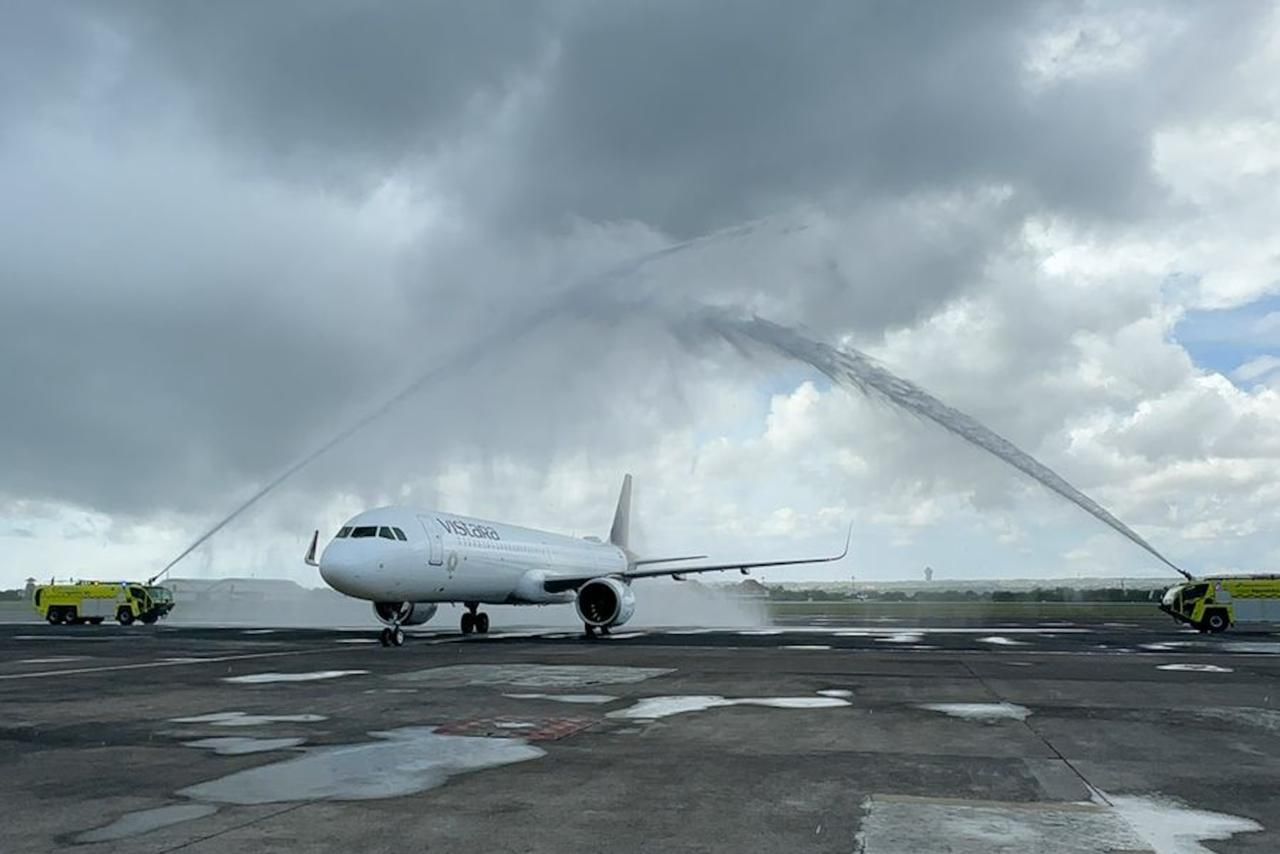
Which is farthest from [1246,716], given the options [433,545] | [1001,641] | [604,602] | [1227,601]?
[1227,601]

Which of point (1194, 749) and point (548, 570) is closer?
point (1194, 749)

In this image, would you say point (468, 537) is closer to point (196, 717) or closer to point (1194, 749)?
point (196, 717)

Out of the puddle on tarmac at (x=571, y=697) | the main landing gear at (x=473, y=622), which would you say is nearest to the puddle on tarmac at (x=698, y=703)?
the puddle on tarmac at (x=571, y=697)

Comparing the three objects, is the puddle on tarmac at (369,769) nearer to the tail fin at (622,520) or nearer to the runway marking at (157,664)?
the runway marking at (157,664)

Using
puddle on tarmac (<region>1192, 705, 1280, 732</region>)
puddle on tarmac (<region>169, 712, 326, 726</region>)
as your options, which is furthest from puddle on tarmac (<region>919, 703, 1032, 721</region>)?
puddle on tarmac (<region>169, 712, 326, 726</region>)

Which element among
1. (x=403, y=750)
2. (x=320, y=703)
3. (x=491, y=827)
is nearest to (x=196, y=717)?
(x=320, y=703)

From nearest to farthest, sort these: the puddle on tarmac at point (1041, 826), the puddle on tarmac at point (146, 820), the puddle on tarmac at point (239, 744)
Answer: the puddle on tarmac at point (1041, 826)
the puddle on tarmac at point (146, 820)
the puddle on tarmac at point (239, 744)

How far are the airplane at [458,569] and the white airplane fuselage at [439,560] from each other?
32 millimetres

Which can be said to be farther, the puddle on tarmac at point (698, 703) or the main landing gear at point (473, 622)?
the main landing gear at point (473, 622)

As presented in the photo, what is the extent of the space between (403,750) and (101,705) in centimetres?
686

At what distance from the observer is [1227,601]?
42.5m

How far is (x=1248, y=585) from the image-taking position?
4238 centimetres

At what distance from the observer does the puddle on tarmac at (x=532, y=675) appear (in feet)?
57.4

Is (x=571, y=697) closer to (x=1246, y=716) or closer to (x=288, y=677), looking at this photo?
(x=288, y=677)
